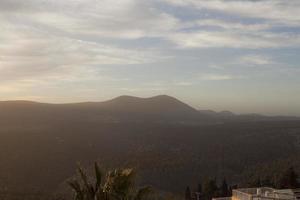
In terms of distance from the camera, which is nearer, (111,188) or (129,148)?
(111,188)

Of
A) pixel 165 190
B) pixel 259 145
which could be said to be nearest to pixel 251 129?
pixel 259 145

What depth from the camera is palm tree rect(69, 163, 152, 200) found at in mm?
17750

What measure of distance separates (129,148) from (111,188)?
451ft

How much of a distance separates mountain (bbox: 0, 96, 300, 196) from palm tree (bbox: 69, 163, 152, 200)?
84.3 meters

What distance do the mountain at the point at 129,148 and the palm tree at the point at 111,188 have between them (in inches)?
3318

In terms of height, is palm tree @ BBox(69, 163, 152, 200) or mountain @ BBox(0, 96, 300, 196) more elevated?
palm tree @ BBox(69, 163, 152, 200)

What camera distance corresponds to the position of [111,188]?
17.8 metres

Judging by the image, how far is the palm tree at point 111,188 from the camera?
1775cm

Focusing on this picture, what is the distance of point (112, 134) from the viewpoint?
561 feet

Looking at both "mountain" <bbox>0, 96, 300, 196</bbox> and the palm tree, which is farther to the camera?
"mountain" <bbox>0, 96, 300, 196</bbox>

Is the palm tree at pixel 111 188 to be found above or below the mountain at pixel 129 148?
above

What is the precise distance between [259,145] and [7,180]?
84195 mm

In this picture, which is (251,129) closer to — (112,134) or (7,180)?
(112,134)

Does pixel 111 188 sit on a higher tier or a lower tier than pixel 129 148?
higher
